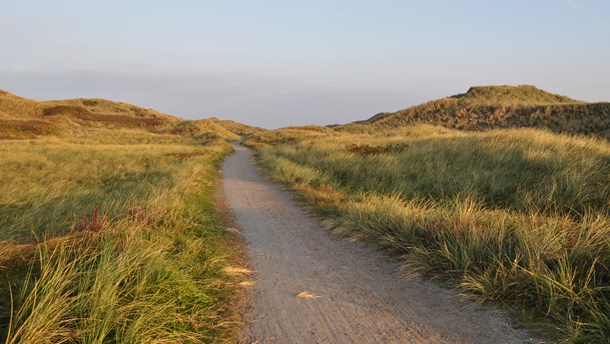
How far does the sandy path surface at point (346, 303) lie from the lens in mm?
3195

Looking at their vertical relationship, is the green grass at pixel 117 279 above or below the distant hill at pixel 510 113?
below

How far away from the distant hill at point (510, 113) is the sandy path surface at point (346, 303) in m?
24.7

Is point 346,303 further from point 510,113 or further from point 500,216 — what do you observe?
point 510,113

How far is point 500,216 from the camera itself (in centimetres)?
583

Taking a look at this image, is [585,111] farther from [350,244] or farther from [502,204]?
[350,244]

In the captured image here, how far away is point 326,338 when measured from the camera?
10.4 ft

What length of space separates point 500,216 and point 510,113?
3435 centimetres

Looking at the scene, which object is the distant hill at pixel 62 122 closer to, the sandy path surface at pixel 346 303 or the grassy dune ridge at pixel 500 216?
the grassy dune ridge at pixel 500 216

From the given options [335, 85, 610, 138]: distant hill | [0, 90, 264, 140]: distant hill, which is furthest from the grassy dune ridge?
[0, 90, 264, 140]: distant hill

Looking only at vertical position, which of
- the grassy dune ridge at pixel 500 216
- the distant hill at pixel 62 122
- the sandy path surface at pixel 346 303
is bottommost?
the sandy path surface at pixel 346 303

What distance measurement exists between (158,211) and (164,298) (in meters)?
3.19

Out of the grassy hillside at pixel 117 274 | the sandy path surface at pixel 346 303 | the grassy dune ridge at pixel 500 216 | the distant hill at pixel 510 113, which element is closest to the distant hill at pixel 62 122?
the distant hill at pixel 510 113

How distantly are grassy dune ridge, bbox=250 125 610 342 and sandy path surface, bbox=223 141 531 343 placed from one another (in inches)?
14.0

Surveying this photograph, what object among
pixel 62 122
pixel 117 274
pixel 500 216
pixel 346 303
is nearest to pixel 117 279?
pixel 117 274
